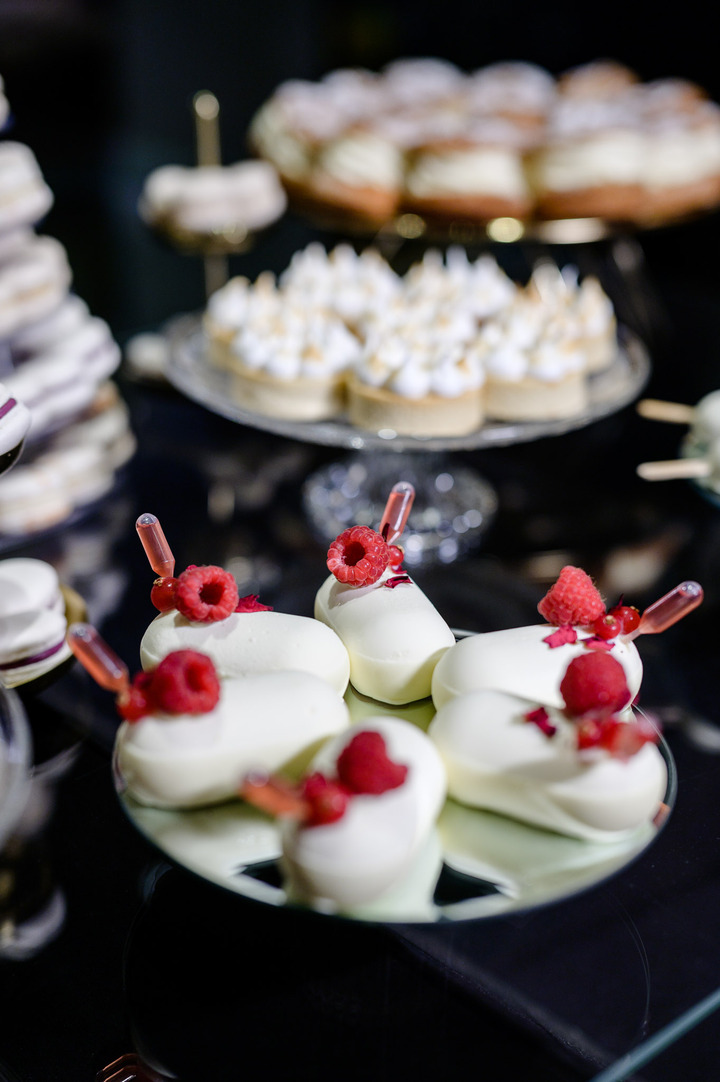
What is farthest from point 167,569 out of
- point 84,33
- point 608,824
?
point 84,33

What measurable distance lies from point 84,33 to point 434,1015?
2.99 metres

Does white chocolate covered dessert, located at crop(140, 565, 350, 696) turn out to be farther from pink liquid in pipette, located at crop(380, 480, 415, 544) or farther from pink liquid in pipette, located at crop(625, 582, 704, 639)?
pink liquid in pipette, located at crop(625, 582, 704, 639)

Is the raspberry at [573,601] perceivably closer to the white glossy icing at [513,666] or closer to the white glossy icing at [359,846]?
the white glossy icing at [513,666]

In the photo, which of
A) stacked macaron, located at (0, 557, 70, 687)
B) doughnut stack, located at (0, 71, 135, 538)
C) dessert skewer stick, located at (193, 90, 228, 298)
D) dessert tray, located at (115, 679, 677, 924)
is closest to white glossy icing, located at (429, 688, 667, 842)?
dessert tray, located at (115, 679, 677, 924)

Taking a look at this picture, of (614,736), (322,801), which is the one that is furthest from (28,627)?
(614,736)

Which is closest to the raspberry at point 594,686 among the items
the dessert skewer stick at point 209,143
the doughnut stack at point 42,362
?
the doughnut stack at point 42,362

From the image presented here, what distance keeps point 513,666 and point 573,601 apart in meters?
0.08

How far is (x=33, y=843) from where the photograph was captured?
94 centimetres

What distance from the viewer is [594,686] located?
0.74m

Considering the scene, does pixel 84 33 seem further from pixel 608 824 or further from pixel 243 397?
pixel 608 824

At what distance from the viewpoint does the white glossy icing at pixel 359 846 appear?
0.66 m

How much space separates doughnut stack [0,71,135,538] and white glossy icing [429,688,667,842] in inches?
29.5

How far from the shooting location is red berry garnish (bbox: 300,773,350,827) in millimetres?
657

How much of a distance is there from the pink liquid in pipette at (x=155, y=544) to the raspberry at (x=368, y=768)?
275 millimetres
